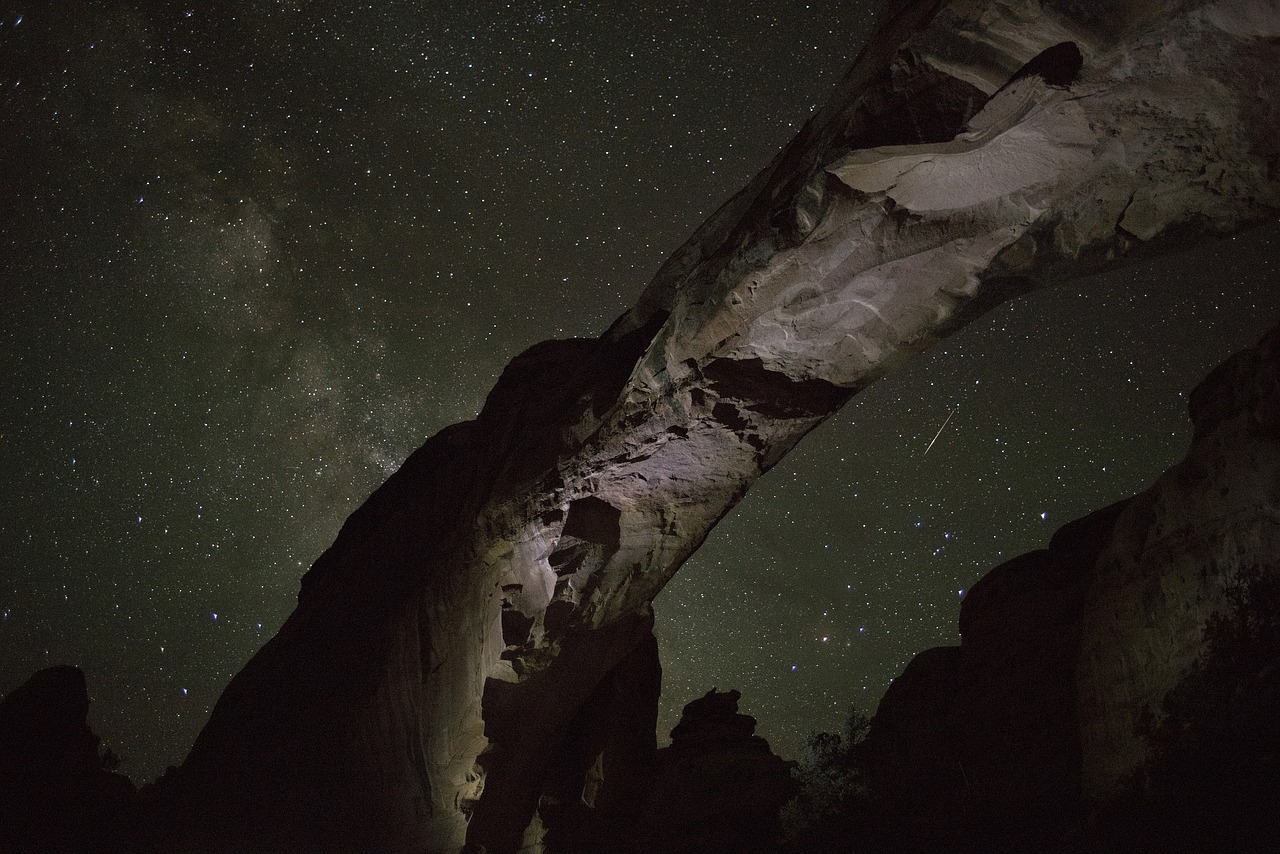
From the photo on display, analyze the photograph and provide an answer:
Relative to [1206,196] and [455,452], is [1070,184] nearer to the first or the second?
[1206,196]

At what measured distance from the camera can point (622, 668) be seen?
13742mm

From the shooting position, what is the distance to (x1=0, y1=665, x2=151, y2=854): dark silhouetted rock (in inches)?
436

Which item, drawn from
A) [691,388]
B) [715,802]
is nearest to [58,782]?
[715,802]

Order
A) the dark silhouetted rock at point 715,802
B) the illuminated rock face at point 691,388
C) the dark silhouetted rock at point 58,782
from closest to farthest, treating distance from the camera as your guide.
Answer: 1. the illuminated rock face at point 691,388
2. the dark silhouetted rock at point 58,782
3. the dark silhouetted rock at point 715,802

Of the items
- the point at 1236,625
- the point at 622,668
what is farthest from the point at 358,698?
the point at 1236,625

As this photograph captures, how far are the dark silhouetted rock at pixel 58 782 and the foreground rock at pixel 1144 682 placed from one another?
11.8 m

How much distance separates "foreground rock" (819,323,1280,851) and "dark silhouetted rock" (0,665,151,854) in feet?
38.7

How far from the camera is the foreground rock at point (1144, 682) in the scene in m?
6.32

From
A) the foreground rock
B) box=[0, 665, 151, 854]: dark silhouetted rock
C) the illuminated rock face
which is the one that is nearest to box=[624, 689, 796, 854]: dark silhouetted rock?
the illuminated rock face

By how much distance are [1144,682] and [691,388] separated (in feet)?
18.9

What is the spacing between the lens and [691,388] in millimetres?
9211

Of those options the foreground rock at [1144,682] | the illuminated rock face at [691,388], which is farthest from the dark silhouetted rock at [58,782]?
the foreground rock at [1144,682]

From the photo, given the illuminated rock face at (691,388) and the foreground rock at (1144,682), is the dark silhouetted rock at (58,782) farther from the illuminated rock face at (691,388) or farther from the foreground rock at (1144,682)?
the foreground rock at (1144,682)

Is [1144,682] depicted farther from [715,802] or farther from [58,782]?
[58,782]
